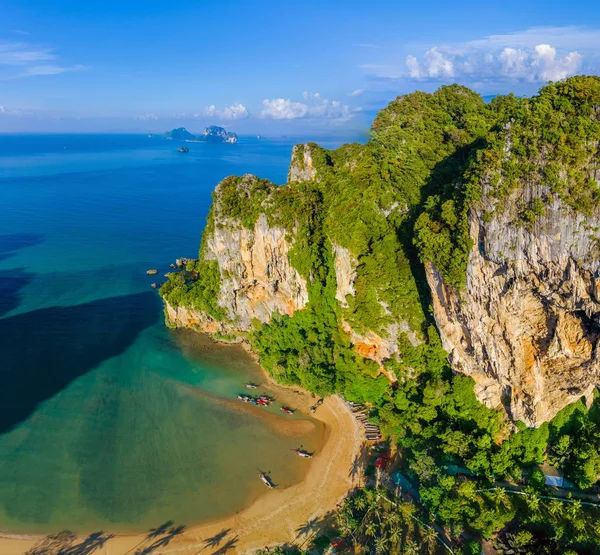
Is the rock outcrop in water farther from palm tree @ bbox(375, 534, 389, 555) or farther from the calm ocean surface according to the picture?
palm tree @ bbox(375, 534, 389, 555)

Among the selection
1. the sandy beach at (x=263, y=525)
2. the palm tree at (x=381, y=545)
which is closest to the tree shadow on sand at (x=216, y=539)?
the sandy beach at (x=263, y=525)

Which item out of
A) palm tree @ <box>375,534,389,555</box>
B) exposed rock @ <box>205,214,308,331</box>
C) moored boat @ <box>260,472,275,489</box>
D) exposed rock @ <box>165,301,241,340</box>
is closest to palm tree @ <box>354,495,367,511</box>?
palm tree @ <box>375,534,389,555</box>

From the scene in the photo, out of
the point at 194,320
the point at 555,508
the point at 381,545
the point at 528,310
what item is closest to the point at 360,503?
the point at 381,545

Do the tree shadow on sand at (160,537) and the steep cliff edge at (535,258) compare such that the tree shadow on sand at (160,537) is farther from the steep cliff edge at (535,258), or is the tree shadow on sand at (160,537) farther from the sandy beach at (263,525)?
the steep cliff edge at (535,258)

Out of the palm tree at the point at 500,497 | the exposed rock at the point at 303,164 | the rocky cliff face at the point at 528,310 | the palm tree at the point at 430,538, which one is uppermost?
the exposed rock at the point at 303,164

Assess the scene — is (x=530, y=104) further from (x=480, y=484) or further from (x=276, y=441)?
(x=276, y=441)
